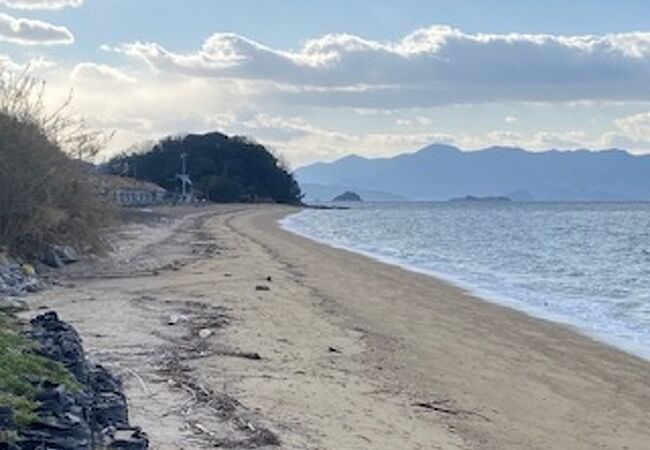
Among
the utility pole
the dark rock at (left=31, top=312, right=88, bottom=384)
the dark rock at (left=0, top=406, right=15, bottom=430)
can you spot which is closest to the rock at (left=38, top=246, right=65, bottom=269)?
the dark rock at (left=31, top=312, right=88, bottom=384)

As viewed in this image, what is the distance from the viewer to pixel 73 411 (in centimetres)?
641

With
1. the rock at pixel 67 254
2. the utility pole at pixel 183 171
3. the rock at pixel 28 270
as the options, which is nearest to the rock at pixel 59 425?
the rock at pixel 28 270

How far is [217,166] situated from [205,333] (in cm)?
12516

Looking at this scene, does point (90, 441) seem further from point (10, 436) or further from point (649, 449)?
point (649, 449)

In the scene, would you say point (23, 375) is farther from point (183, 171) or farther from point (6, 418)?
point (183, 171)

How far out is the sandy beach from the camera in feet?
29.1

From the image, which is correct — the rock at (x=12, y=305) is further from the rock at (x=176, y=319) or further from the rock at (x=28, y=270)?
the rock at (x=28, y=270)

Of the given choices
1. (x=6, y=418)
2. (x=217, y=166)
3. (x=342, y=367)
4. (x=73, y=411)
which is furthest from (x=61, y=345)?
(x=217, y=166)

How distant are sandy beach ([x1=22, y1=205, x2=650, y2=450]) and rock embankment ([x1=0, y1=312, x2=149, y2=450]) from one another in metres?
0.44

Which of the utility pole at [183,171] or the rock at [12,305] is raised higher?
the utility pole at [183,171]

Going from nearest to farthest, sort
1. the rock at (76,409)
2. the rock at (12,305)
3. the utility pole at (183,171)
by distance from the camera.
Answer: the rock at (76,409), the rock at (12,305), the utility pole at (183,171)

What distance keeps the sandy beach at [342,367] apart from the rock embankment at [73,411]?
0.44 meters

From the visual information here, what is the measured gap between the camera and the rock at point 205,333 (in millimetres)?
13421

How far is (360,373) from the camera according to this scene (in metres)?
11.8
